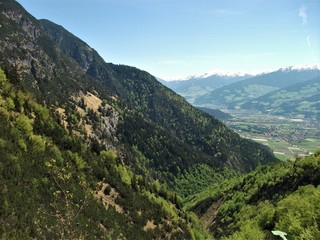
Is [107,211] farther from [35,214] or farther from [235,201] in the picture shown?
[235,201]

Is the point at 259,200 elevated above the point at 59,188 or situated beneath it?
situated beneath

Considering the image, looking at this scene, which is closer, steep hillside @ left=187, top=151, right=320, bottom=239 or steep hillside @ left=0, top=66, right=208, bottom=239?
steep hillside @ left=187, top=151, right=320, bottom=239

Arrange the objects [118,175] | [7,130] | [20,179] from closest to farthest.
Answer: [20,179] → [7,130] → [118,175]

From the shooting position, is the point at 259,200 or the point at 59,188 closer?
the point at 59,188

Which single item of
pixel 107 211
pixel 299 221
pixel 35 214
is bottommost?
pixel 107 211

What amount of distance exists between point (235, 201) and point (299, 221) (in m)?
103

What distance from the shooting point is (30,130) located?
101 m

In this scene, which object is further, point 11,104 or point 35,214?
point 11,104

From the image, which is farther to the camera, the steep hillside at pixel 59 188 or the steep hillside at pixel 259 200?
the steep hillside at pixel 59 188

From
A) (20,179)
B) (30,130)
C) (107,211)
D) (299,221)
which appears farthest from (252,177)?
(299,221)

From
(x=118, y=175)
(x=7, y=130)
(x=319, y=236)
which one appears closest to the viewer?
(x=319, y=236)

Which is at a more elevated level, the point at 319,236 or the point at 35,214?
the point at 319,236

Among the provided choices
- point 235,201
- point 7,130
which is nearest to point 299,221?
point 7,130

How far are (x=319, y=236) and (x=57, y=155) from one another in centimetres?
8709
